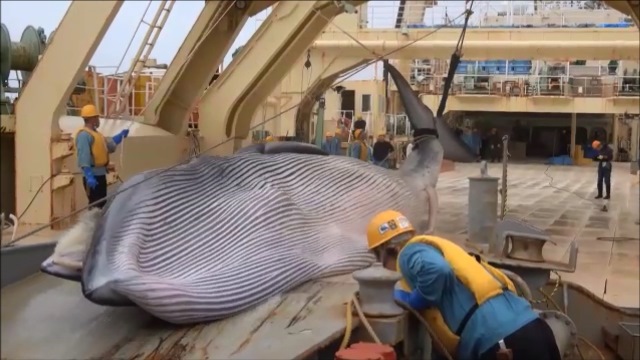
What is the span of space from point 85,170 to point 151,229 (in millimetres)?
3867

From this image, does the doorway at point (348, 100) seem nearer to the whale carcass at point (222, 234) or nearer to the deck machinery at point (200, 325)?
the deck machinery at point (200, 325)

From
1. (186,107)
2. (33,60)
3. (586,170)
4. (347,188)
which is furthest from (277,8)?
(586,170)

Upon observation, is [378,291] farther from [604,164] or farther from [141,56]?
[604,164]

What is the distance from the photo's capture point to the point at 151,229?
4480mm

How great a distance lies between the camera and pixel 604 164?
1459cm

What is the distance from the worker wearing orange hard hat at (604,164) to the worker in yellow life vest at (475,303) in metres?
11.0

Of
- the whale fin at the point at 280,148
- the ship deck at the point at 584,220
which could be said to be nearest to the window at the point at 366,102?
the ship deck at the point at 584,220

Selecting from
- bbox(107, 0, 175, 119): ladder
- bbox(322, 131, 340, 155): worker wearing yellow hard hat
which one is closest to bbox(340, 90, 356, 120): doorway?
bbox(322, 131, 340, 155): worker wearing yellow hard hat

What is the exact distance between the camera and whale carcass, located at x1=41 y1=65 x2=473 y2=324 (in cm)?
407

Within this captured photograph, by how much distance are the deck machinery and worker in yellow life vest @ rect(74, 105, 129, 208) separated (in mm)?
655

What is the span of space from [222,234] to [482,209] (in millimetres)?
4440

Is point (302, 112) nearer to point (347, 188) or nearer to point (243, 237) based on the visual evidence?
point (347, 188)

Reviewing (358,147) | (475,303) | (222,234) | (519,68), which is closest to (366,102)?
(519,68)

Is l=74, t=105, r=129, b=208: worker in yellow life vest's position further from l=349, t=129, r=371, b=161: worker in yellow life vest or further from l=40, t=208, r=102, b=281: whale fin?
l=349, t=129, r=371, b=161: worker in yellow life vest
